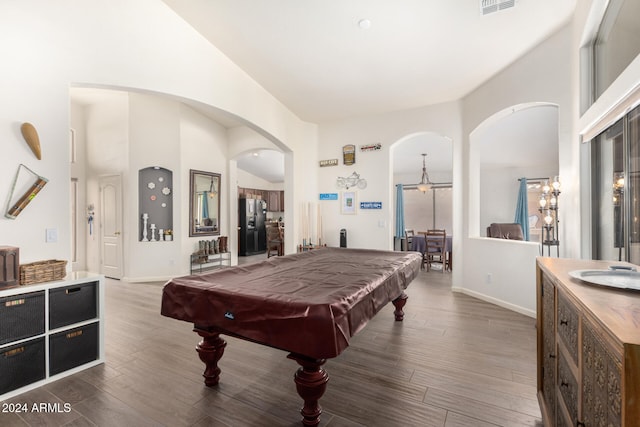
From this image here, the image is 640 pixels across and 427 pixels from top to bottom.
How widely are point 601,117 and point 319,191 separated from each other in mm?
4454

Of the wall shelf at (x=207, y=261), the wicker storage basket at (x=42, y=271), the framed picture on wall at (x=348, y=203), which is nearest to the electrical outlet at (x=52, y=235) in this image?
the wicker storage basket at (x=42, y=271)

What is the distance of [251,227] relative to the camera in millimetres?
9102

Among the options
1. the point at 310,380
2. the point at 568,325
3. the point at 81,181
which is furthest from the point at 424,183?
the point at 81,181

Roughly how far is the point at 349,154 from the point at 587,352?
4988 mm

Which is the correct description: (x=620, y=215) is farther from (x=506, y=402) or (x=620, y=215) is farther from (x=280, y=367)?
(x=280, y=367)

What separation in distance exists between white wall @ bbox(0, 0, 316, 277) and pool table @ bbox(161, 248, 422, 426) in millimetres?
1430

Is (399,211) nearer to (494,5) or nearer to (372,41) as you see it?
(372,41)

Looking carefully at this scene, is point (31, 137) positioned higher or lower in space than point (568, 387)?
higher

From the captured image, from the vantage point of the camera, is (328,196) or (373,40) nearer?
(373,40)

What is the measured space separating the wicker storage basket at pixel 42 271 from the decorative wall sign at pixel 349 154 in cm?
448

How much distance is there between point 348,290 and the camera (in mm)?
1645

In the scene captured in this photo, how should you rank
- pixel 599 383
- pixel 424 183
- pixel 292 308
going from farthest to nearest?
pixel 424 183
pixel 292 308
pixel 599 383

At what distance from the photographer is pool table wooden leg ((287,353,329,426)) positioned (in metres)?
1.51

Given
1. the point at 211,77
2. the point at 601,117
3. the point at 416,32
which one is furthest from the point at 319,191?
the point at 601,117
